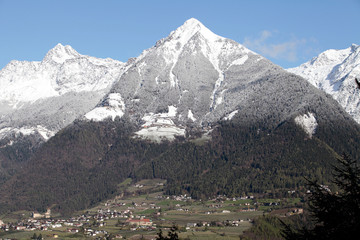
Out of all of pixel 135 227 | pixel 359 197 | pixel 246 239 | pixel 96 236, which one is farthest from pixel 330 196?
pixel 135 227

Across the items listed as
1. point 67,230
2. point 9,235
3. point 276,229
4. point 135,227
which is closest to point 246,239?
point 276,229

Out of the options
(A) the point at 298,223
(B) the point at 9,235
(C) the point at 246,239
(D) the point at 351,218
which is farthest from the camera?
(B) the point at 9,235

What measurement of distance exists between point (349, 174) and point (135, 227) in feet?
559

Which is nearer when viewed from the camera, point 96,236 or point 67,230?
point 96,236

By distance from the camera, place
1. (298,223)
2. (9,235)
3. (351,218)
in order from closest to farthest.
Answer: (351,218) < (298,223) < (9,235)

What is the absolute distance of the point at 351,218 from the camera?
30.9 m

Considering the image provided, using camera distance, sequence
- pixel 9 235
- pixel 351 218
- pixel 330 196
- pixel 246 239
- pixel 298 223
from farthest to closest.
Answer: pixel 9 235, pixel 298 223, pixel 246 239, pixel 330 196, pixel 351 218

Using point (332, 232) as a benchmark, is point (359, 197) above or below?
above

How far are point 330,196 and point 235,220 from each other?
167 m

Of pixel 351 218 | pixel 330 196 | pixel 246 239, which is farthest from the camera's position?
pixel 246 239

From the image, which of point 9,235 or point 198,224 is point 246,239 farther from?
point 9,235

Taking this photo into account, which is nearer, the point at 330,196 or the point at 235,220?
the point at 330,196

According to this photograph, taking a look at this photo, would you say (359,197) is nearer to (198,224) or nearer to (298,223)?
(298,223)

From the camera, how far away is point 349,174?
32094mm
